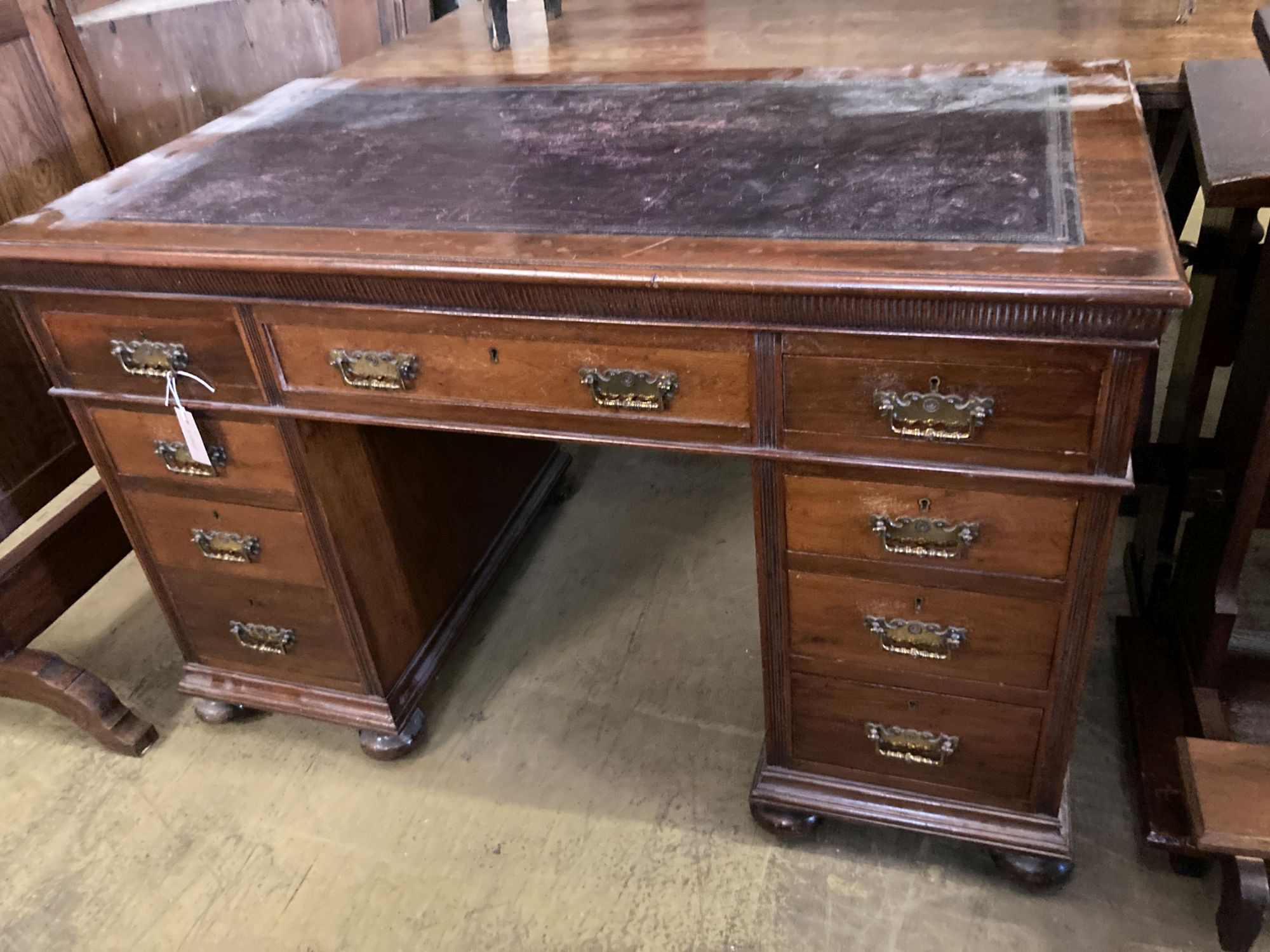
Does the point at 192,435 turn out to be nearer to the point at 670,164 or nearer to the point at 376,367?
the point at 376,367

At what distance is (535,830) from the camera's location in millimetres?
1518

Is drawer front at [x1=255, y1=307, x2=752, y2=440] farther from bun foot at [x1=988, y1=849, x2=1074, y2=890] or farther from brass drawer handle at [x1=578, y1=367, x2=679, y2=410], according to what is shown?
bun foot at [x1=988, y1=849, x2=1074, y2=890]

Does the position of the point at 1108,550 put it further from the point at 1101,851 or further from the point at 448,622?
the point at 448,622

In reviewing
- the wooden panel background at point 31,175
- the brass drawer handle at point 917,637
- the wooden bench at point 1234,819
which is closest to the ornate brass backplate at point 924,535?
the brass drawer handle at point 917,637

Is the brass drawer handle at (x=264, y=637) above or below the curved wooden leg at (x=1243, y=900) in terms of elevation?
above

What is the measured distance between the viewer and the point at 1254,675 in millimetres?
1407

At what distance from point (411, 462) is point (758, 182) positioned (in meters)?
0.75

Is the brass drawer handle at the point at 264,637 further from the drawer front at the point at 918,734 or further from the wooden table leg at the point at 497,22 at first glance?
the wooden table leg at the point at 497,22

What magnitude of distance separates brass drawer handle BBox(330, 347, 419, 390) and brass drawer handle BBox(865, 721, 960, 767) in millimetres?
740

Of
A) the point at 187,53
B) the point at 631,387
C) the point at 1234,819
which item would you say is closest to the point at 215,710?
the point at 631,387

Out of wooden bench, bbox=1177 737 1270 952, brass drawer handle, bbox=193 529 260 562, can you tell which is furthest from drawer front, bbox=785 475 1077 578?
brass drawer handle, bbox=193 529 260 562

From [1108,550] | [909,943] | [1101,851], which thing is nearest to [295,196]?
[1108,550]

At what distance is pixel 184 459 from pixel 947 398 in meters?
1.02

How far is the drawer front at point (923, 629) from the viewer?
1143mm
